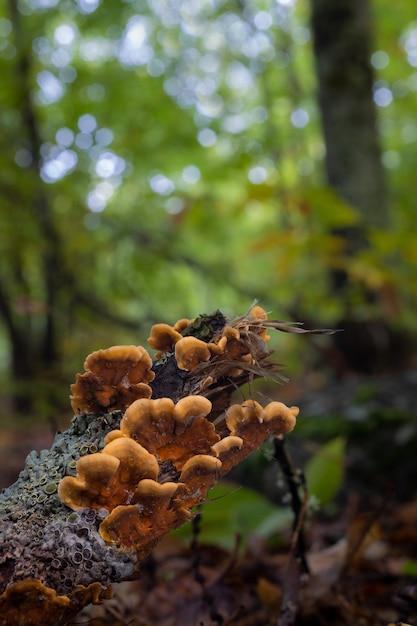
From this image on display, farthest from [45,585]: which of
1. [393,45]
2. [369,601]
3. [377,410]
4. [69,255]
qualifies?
[393,45]

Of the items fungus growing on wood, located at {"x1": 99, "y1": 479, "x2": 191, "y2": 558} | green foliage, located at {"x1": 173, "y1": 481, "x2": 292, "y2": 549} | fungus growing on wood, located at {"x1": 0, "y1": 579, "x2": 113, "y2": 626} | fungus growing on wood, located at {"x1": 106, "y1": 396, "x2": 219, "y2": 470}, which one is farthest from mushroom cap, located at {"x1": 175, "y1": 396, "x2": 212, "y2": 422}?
green foliage, located at {"x1": 173, "y1": 481, "x2": 292, "y2": 549}

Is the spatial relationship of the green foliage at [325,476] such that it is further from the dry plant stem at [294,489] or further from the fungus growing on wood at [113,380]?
the fungus growing on wood at [113,380]

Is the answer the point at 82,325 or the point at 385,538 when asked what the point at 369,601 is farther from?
the point at 82,325

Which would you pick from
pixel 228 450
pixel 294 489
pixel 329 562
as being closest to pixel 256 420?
pixel 228 450

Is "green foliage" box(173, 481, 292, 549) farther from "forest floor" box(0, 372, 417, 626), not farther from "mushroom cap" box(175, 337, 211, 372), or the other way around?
"mushroom cap" box(175, 337, 211, 372)

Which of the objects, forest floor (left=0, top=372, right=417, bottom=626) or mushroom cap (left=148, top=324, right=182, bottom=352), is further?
forest floor (left=0, top=372, right=417, bottom=626)

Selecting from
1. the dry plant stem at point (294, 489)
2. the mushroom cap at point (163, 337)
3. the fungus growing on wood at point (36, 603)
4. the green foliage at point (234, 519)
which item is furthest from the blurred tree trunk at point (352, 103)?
A: the fungus growing on wood at point (36, 603)

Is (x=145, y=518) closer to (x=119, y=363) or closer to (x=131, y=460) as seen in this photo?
(x=131, y=460)
